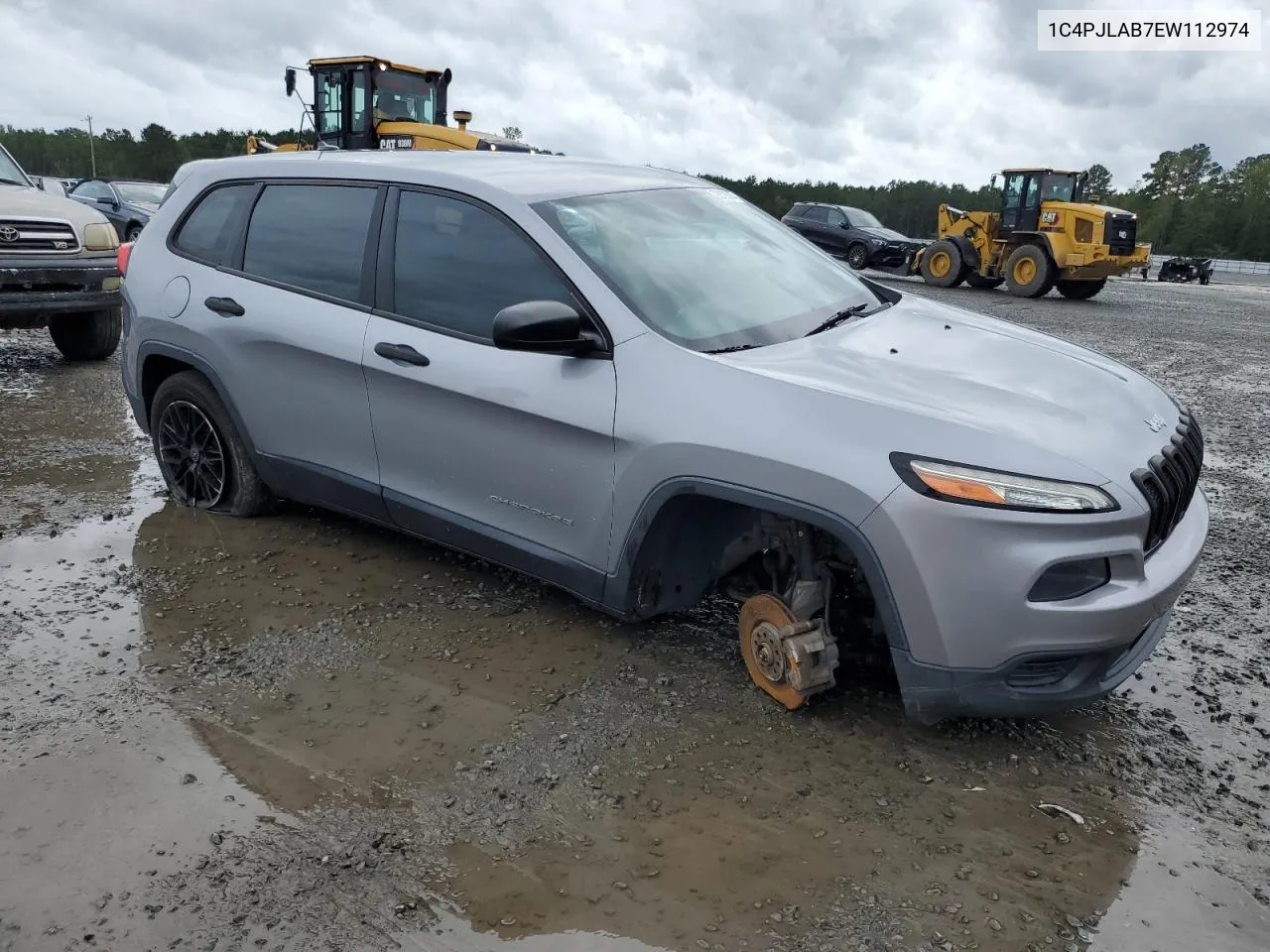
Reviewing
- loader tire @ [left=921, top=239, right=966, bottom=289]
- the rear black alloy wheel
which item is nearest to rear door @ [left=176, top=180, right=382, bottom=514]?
the rear black alloy wheel

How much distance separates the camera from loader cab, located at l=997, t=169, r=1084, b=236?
2022 cm

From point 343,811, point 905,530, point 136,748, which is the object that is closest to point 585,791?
point 343,811

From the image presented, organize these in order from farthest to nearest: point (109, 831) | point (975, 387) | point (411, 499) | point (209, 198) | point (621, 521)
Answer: point (209, 198) → point (411, 499) → point (621, 521) → point (975, 387) → point (109, 831)

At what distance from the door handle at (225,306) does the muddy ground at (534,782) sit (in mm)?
1060

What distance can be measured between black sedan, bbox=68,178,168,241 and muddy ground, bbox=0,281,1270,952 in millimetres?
17881

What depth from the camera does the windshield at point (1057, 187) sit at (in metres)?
20.2

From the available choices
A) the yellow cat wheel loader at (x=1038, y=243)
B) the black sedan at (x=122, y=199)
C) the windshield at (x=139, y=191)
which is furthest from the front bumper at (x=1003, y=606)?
the windshield at (x=139, y=191)

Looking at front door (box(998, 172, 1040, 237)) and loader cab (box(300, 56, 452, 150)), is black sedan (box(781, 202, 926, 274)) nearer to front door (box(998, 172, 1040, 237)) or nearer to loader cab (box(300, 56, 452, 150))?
front door (box(998, 172, 1040, 237))

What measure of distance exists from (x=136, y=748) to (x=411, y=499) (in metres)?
1.28

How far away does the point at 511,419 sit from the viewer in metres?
3.36

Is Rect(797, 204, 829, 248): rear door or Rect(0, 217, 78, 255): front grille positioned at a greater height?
Rect(797, 204, 829, 248): rear door

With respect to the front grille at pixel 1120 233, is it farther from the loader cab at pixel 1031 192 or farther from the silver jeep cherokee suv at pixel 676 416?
the silver jeep cherokee suv at pixel 676 416

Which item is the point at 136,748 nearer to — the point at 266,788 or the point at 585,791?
the point at 266,788

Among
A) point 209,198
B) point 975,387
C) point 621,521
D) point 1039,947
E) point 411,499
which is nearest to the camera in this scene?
point 1039,947
